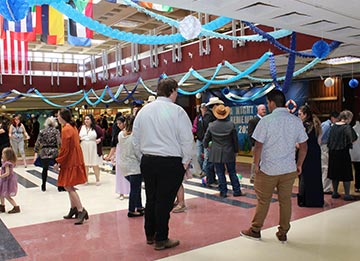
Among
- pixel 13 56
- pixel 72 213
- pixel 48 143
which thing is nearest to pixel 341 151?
pixel 72 213

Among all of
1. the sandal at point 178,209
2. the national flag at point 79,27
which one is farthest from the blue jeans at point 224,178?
the national flag at point 79,27

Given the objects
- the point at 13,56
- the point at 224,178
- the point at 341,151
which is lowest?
the point at 224,178

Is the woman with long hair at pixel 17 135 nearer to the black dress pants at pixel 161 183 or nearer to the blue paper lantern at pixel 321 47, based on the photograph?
the black dress pants at pixel 161 183

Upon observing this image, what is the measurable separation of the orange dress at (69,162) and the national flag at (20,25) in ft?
11.8

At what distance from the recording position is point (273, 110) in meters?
3.60

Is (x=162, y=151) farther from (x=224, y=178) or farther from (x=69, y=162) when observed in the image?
(x=224, y=178)

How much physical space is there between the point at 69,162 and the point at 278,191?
8.09 feet

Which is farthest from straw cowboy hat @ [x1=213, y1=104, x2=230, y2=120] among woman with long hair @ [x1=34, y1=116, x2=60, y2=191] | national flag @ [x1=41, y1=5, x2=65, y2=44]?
national flag @ [x1=41, y1=5, x2=65, y2=44]

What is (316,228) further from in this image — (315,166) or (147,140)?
(147,140)

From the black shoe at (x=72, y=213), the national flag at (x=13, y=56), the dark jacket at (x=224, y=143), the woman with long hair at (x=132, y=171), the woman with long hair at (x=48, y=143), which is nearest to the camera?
the woman with long hair at (x=132, y=171)

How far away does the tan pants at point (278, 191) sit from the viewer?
3514 mm

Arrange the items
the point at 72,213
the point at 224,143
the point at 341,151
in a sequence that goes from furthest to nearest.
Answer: the point at 224,143, the point at 341,151, the point at 72,213

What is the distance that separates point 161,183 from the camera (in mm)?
3316

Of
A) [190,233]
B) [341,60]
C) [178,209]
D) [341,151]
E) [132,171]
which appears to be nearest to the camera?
[190,233]
